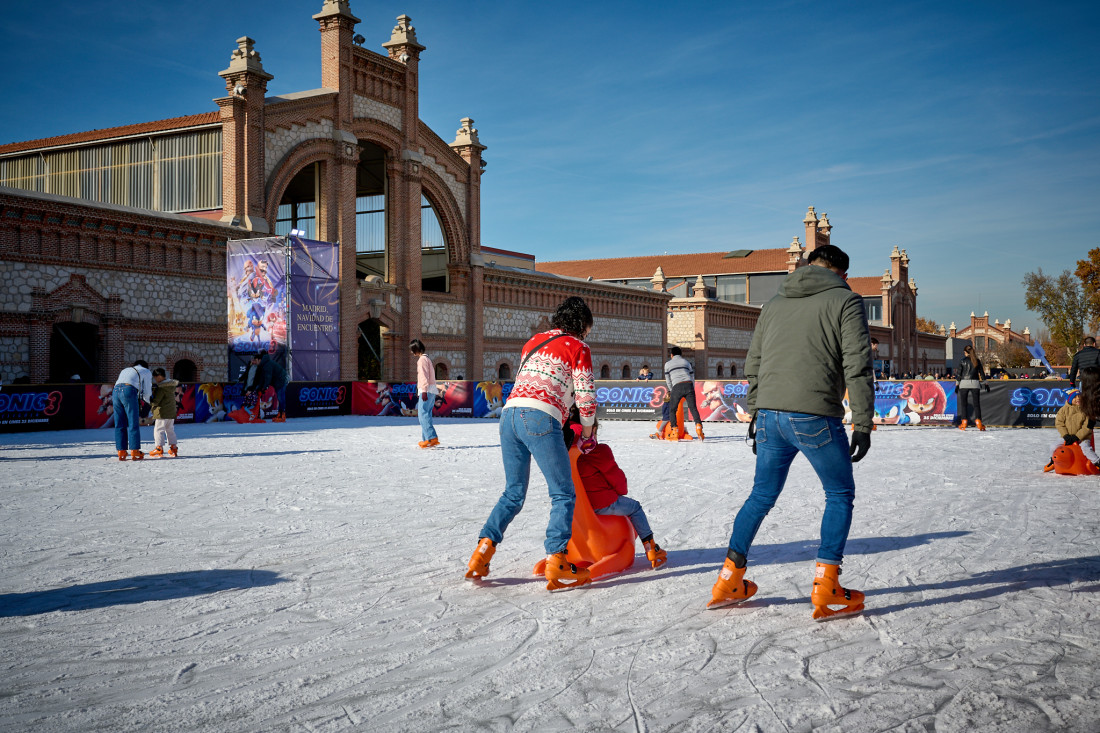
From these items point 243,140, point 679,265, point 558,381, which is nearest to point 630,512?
point 558,381

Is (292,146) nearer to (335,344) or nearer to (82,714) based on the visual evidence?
(335,344)

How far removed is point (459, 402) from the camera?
2609 centimetres

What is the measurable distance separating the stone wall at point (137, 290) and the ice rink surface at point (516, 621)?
15.7 meters

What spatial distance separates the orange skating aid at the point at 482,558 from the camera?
485cm

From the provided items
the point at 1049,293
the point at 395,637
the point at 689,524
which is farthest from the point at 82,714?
the point at 1049,293

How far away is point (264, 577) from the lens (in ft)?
16.5

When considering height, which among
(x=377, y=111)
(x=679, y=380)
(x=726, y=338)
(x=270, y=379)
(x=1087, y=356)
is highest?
(x=377, y=111)

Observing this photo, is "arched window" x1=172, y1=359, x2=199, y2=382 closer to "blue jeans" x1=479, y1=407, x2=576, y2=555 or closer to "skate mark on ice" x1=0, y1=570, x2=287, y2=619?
"skate mark on ice" x1=0, y1=570, x2=287, y2=619

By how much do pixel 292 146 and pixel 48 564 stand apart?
24.6 meters

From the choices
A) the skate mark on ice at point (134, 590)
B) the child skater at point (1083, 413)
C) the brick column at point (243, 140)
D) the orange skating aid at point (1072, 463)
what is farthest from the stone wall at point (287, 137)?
the skate mark on ice at point (134, 590)

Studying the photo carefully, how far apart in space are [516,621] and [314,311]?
74.7 feet

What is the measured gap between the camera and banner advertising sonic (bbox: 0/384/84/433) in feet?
58.6

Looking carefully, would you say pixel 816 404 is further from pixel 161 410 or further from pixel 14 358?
pixel 14 358

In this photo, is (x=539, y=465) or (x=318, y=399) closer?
(x=539, y=465)
